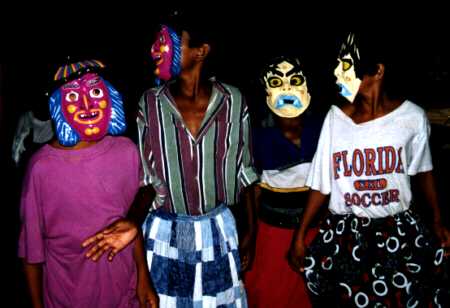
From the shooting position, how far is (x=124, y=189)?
6.47 ft

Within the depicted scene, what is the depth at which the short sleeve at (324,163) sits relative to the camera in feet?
7.27

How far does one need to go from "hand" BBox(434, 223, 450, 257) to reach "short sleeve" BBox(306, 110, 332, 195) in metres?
0.64

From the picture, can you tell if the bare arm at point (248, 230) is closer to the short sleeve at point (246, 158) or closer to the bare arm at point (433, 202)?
the short sleeve at point (246, 158)

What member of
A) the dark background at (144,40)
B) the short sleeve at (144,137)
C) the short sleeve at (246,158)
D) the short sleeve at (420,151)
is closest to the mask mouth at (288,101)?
the short sleeve at (246,158)

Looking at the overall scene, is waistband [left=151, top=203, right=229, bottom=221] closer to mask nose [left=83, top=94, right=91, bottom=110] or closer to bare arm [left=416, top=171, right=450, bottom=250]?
mask nose [left=83, top=94, right=91, bottom=110]

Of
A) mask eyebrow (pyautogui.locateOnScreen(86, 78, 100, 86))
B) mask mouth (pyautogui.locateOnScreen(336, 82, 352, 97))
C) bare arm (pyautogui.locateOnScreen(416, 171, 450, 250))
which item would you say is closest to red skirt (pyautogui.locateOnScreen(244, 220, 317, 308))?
bare arm (pyautogui.locateOnScreen(416, 171, 450, 250))

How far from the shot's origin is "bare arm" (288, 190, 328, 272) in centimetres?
228

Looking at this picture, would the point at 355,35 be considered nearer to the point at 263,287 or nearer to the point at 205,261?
the point at 205,261

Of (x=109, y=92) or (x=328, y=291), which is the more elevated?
(x=109, y=92)

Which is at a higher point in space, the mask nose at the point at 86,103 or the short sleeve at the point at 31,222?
the mask nose at the point at 86,103

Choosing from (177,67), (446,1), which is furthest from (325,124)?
(446,1)

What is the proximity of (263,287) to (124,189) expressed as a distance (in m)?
1.28

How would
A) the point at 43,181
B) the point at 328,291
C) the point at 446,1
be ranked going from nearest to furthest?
the point at 43,181 < the point at 328,291 < the point at 446,1

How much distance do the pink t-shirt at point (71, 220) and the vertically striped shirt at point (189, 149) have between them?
1.31 ft
